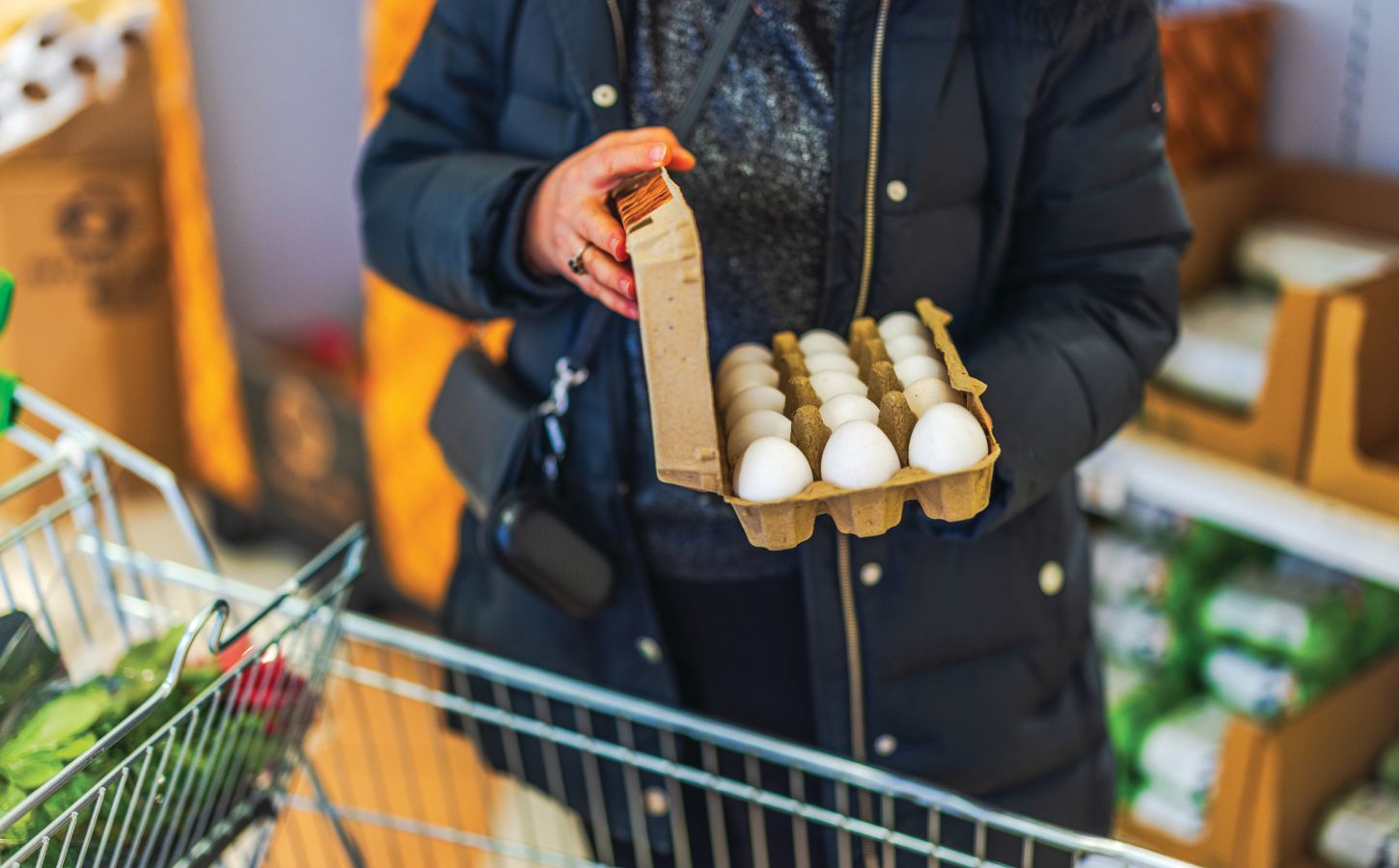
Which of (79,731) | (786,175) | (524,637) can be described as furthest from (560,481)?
(79,731)

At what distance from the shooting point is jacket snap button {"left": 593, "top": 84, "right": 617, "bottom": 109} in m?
1.03

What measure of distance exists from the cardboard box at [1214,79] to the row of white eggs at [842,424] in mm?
1023

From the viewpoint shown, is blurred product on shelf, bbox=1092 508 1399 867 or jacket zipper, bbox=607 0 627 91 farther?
blurred product on shelf, bbox=1092 508 1399 867

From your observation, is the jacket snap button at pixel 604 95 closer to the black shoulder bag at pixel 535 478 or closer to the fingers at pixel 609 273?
the black shoulder bag at pixel 535 478

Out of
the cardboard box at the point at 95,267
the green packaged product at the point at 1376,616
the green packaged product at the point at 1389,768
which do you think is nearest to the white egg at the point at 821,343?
the green packaged product at the point at 1376,616

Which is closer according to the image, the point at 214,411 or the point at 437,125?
the point at 437,125

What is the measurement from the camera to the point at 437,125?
119cm

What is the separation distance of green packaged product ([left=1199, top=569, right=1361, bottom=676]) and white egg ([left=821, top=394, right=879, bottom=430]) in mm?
1081

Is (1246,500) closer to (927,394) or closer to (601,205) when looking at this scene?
(927,394)

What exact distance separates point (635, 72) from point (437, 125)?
0.73 ft

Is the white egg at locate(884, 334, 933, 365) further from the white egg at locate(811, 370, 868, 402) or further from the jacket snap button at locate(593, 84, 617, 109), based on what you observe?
the jacket snap button at locate(593, 84, 617, 109)

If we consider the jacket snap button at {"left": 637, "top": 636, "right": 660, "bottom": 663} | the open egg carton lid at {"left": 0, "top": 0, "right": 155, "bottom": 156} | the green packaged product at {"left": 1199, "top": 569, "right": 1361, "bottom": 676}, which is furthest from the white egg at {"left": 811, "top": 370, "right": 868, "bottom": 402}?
the open egg carton lid at {"left": 0, "top": 0, "right": 155, "bottom": 156}

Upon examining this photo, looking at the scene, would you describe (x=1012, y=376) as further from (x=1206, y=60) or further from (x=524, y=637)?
(x=1206, y=60)

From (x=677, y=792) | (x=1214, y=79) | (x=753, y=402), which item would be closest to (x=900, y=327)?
(x=753, y=402)
